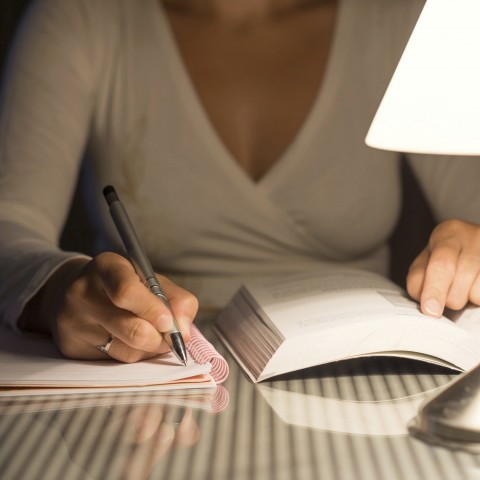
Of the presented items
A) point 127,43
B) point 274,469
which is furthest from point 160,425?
A: point 127,43

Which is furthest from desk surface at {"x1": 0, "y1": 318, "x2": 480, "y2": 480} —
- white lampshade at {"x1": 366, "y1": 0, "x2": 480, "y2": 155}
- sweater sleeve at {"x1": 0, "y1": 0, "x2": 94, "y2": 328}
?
sweater sleeve at {"x1": 0, "y1": 0, "x2": 94, "y2": 328}

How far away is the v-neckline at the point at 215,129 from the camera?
48.5 inches

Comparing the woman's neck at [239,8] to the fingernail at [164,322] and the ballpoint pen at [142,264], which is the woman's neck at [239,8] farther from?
the fingernail at [164,322]

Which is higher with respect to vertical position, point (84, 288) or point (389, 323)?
point (84, 288)

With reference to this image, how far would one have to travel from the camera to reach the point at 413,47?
2.17 ft

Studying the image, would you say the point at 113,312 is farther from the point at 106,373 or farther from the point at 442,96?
the point at 442,96

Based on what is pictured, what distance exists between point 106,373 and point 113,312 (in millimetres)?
50

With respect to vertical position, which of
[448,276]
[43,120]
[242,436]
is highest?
[43,120]

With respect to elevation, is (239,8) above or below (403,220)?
above

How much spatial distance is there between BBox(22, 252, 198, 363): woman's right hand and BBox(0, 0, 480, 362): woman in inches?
16.9

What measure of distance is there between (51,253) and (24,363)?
163 mm

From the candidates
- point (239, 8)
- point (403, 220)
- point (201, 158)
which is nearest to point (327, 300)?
point (201, 158)

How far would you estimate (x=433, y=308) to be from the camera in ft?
2.56

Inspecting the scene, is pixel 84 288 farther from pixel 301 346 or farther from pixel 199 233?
pixel 199 233
